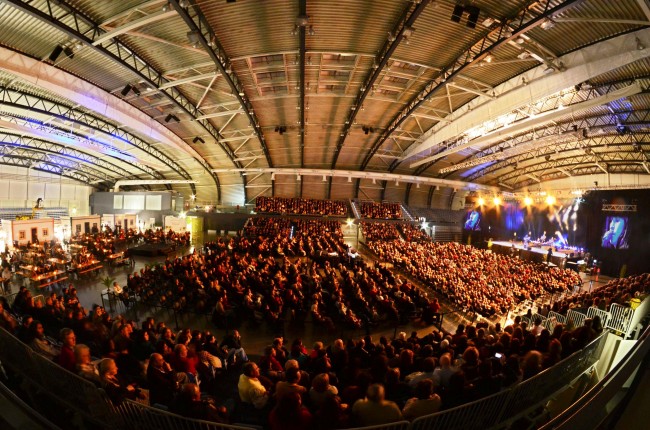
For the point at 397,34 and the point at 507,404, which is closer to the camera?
the point at 507,404

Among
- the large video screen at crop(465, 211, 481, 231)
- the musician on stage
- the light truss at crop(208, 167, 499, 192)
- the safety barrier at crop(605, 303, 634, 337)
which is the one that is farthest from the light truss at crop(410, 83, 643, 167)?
the large video screen at crop(465, 211, 481, 231)

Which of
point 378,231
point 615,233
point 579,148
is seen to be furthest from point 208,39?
point 615,233

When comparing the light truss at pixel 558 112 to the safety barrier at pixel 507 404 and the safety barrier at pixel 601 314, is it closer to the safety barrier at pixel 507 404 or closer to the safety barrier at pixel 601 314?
the safety barrier at pixel 601 314

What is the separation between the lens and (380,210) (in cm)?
2698

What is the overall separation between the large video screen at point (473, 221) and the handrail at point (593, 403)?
31.3 meters

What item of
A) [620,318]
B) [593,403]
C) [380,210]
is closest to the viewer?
[593,403]

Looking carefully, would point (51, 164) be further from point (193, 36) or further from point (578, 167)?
point (578, 167)

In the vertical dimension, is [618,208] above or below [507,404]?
above

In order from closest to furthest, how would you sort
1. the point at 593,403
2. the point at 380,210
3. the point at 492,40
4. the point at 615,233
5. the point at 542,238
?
1. the point at 593,403
2. the point at 492,40
3. the point at 615,233
4. the point at 542,238
5. the point at 380,210

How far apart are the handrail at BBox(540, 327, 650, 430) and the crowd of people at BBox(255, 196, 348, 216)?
75.0 ft

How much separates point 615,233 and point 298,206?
23.1m

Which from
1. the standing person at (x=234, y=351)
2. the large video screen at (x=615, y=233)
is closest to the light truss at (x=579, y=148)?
the large video screen at (x=615, y=233)

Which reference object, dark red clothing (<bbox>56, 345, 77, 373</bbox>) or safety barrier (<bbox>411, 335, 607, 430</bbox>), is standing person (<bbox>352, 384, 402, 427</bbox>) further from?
dark red clothing (<bbox>56, 345, 77, 373</bbox>)

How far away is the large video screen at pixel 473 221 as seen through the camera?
31344 millimetres
